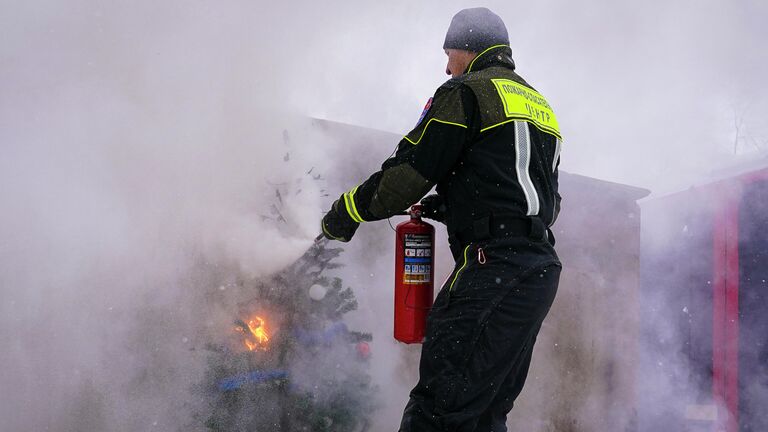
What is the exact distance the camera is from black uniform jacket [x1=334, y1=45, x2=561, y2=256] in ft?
7.30

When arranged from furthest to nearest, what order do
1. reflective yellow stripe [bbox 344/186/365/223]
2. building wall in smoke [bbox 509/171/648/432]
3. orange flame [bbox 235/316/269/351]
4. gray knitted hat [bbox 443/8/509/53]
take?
building wall in smoke [bbox 509/171/648/432]
orange flame [bbox 235/316/269/351]
gray knitted hat [bbox 443/8/509/53]
reflective yellow stripe [bbox 344/186/365/223]

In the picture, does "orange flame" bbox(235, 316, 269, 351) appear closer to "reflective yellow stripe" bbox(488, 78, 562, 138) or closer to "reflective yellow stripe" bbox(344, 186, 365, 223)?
"reflective yellow stripe" bbox(344, 186, 365, 223)

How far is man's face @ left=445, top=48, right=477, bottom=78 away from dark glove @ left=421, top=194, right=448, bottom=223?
0.54 m

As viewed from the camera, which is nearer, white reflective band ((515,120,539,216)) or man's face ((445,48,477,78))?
white reflective band ((515,120,539,216))

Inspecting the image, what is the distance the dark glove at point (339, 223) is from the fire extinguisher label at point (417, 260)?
0.33 metres

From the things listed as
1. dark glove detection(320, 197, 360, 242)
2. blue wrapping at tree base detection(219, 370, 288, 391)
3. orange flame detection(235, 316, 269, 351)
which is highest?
dark glove detection(320, 197, 360, 242)

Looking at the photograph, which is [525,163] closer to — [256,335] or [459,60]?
[459,60]

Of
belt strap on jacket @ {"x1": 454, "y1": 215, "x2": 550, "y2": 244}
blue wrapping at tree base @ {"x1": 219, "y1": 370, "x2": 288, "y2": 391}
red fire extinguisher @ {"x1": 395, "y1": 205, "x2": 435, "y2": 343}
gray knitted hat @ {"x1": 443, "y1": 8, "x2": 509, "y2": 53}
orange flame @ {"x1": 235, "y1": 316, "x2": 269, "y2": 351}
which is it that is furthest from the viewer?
orange flame @ {"x1": 235, "y1": 316, "x2": 269, "y2": 351}

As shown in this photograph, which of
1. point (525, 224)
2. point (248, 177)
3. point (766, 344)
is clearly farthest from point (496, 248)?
point (766, 344)

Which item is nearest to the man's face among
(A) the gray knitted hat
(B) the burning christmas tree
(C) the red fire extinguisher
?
(A) the gray knitted hat

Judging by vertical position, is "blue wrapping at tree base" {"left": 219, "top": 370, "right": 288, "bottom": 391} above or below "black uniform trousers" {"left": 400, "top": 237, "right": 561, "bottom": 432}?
below

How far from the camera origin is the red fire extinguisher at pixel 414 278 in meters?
2.70

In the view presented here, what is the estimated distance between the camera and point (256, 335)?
3857 mm

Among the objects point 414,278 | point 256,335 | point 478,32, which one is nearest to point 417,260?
point 414,278
